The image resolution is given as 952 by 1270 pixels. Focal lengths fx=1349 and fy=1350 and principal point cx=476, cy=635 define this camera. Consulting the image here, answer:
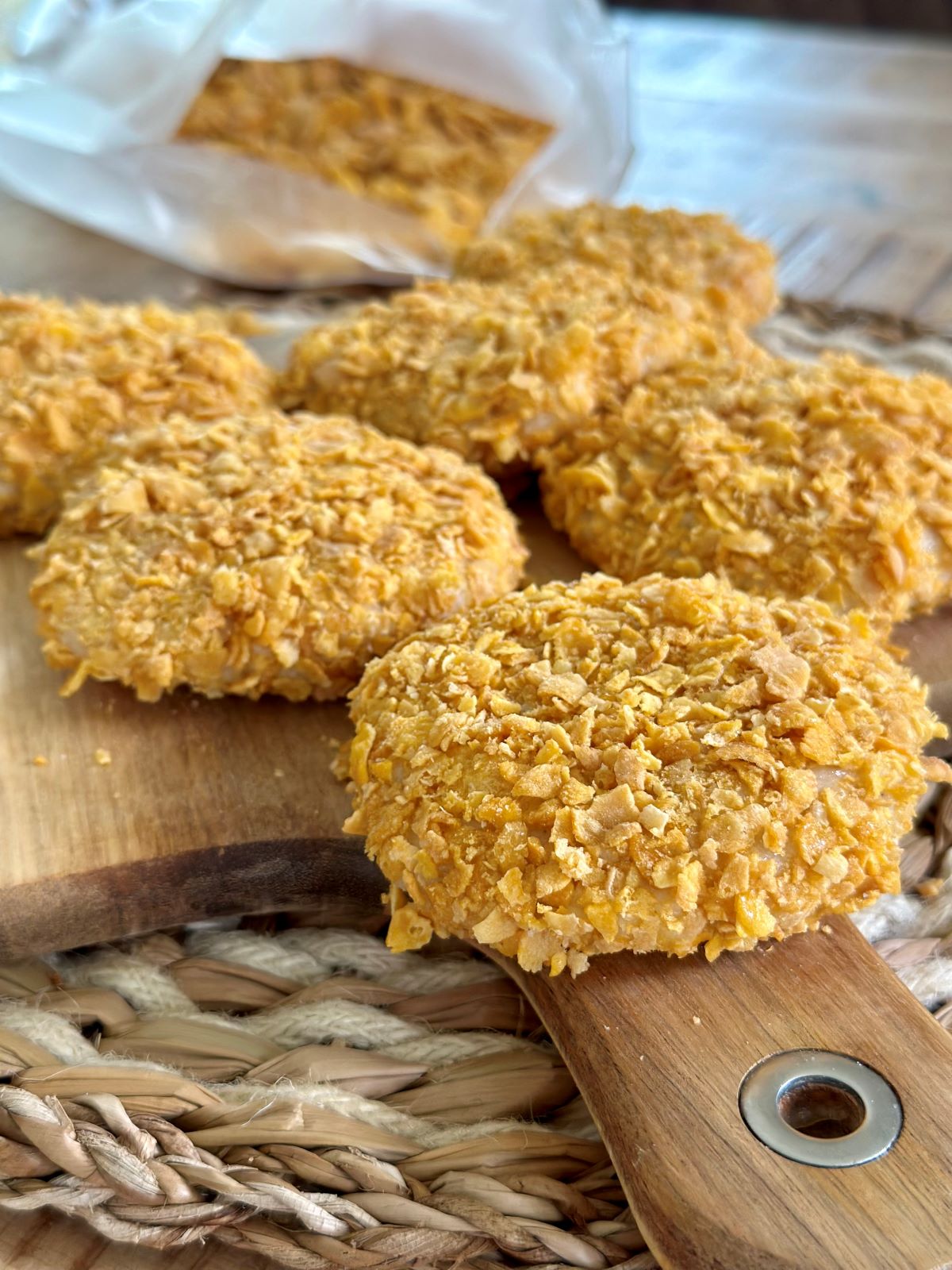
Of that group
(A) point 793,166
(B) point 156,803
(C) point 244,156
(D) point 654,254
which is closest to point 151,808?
(B) point 156,803

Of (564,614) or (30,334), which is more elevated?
(564,614)

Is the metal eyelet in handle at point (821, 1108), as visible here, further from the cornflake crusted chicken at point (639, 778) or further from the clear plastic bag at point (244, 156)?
the clear plastic bag at point (244, 156)

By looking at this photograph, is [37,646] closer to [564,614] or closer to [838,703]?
[564,614]

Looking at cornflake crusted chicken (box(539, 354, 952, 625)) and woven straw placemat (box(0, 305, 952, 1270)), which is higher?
cornflake crusted chicken (box(539, 354, 952, 625))

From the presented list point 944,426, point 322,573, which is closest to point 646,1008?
point 322,573

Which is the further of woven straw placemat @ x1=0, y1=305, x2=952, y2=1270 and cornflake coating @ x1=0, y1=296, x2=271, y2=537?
cornflake coating @ x1=0, y1=296, x2=271, y2=537

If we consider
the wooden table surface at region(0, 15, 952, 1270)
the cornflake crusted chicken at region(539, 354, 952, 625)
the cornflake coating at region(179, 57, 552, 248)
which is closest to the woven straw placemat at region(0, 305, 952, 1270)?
the wooden table surface at region(0, 15, 952, 1270)

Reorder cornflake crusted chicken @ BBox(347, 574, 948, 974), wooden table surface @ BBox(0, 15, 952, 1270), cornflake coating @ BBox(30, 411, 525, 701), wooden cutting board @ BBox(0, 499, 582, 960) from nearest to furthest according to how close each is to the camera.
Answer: cornflake crusted chicken @ BBox(347, 574, 948, 974) < wooden cutting board @ BBox(0, 499, 582, 960) < cornflake coating @ BBox(30, 411, 525, 701) < wooden table surface @ BBox(0, 15, 952, 1270)

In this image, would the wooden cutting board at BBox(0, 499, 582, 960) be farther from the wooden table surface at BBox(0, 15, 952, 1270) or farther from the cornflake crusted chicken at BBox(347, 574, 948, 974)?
the wooden table surface at BBox(0, 15, 952, 1270)

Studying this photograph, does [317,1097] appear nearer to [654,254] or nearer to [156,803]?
[156,803]
